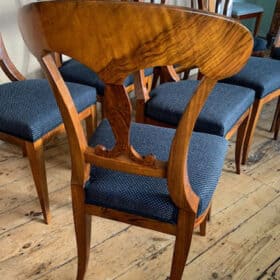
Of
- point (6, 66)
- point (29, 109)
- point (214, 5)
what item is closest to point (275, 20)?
point (214, 5)

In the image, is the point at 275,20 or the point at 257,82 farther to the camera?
the point at 275,20

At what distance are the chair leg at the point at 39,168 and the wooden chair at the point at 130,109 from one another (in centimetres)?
28

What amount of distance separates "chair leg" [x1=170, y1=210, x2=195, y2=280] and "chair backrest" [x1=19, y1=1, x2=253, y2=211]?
16cm

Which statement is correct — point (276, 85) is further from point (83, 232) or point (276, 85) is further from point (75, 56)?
point (75, 56)

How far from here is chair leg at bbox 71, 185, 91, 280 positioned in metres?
0.90

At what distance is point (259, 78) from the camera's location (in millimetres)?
1567

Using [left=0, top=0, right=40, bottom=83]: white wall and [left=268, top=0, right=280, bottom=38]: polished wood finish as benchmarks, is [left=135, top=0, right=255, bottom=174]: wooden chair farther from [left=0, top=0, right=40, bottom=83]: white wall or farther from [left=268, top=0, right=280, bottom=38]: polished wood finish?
[left=268, top=0, right=280, bottom=38]: polished wood finish

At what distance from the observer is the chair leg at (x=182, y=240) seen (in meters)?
0.82

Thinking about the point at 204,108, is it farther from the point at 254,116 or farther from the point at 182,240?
the point at 182,240

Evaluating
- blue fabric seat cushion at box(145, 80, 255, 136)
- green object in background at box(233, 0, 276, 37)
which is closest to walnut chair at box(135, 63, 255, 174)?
Answer: blue fabric seat cushion at box(145, 80, 255, 136)

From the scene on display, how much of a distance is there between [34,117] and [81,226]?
1.36ft

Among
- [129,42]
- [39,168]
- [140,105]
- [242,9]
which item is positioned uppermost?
[129,42]

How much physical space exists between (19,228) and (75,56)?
912mm

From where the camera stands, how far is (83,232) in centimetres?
97
